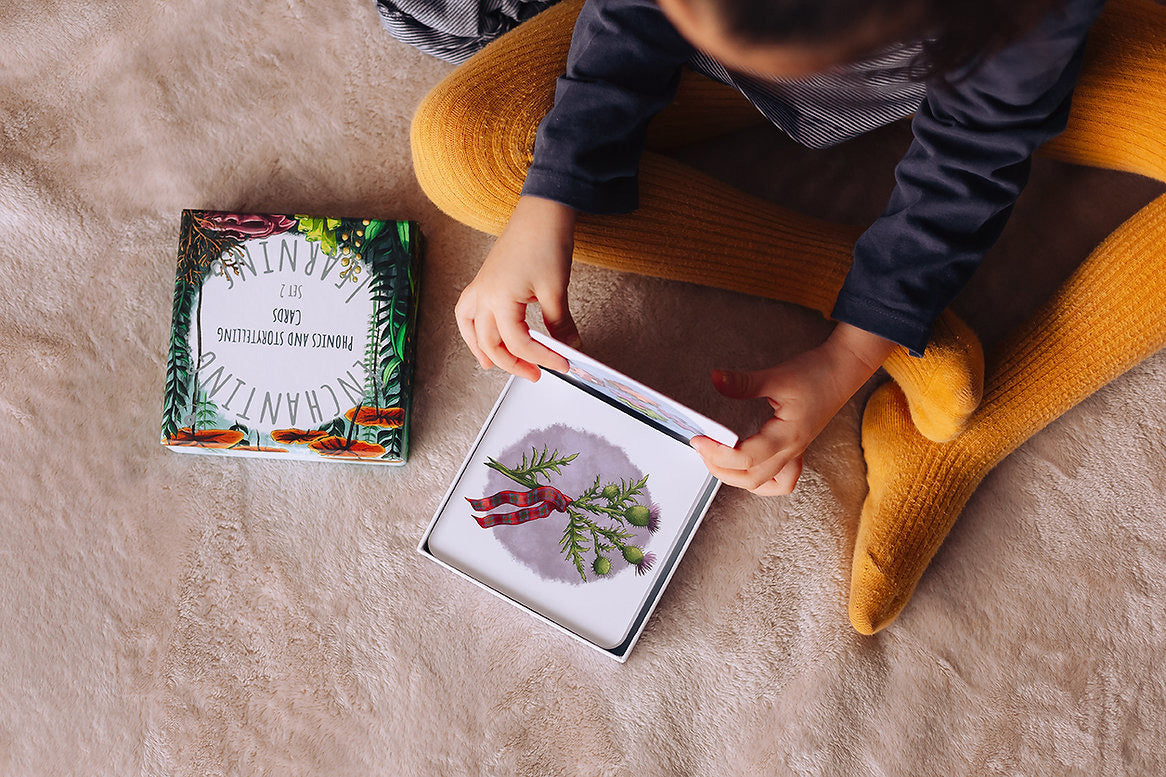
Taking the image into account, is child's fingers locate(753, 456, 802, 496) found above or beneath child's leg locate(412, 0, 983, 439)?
beneath

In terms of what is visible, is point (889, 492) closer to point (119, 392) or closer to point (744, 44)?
point (744, 44)

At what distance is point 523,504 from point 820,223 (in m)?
0.36

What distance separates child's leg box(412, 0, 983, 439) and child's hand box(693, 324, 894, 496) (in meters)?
0.07

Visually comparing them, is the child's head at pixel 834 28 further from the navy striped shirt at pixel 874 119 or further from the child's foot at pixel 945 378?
the child's foot at pixel 945 378

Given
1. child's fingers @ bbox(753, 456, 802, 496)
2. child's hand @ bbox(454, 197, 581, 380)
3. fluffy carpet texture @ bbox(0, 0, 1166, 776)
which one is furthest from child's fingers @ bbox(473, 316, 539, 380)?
child's fingers @ bbox(753, 456, 802, 496)

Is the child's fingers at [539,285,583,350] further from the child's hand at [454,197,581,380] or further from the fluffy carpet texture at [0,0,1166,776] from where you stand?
the fluffy carpet texture at [0,0,1166,776]

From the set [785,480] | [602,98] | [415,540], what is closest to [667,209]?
[602,98]

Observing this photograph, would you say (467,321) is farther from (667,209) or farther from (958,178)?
(958,178)

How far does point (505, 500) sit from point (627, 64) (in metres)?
0.37

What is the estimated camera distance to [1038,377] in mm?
641

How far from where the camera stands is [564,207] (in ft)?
1.84

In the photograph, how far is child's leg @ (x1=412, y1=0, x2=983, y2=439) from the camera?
24.2 inches

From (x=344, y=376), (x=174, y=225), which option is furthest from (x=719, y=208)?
(x=174, y=225)

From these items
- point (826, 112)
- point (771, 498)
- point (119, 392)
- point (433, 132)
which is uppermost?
point (826, 112)
